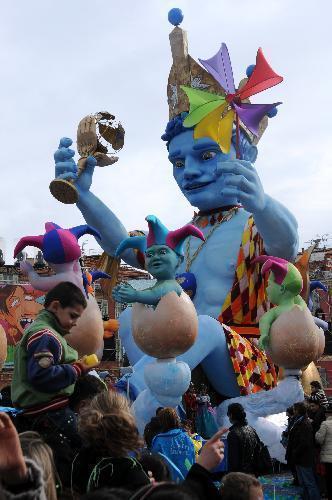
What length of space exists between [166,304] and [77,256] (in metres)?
0.75

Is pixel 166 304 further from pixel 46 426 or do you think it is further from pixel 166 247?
pixel 46 426

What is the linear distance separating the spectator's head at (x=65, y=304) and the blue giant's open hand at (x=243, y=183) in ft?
9.81

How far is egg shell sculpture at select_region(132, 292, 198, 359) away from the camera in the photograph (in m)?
5.20

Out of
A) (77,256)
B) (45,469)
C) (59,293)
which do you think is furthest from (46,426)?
(77,256)

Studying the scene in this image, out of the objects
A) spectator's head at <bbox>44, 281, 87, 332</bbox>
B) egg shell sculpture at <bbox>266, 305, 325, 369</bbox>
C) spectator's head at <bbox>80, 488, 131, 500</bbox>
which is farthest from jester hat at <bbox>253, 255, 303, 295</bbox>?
spectator's head at <bbox>80, 488, 131, 500</bbox>

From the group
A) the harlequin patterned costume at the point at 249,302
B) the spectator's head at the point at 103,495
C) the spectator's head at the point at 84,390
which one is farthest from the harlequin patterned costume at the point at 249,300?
the spectator's head at the point at 103,495

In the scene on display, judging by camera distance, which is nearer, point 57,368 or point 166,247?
point 57,368

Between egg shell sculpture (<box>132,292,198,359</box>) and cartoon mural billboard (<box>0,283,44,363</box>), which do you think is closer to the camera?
egg shell sculpture (<box>132,292,198,359</box>)

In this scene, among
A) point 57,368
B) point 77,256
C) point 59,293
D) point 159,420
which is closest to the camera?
point 57,368

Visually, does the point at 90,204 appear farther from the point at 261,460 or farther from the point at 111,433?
the point at 111,433

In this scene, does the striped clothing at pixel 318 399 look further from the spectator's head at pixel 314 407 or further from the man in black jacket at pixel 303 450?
the man in black jacket at pixel 303 450

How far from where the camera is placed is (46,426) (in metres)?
2.75

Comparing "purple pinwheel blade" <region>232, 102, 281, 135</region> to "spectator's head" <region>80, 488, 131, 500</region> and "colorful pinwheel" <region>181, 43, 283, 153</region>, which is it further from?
"spectator's head" <region>80, 488, 131, 500</region>

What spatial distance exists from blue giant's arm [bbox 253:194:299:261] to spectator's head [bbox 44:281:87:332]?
3403mm
